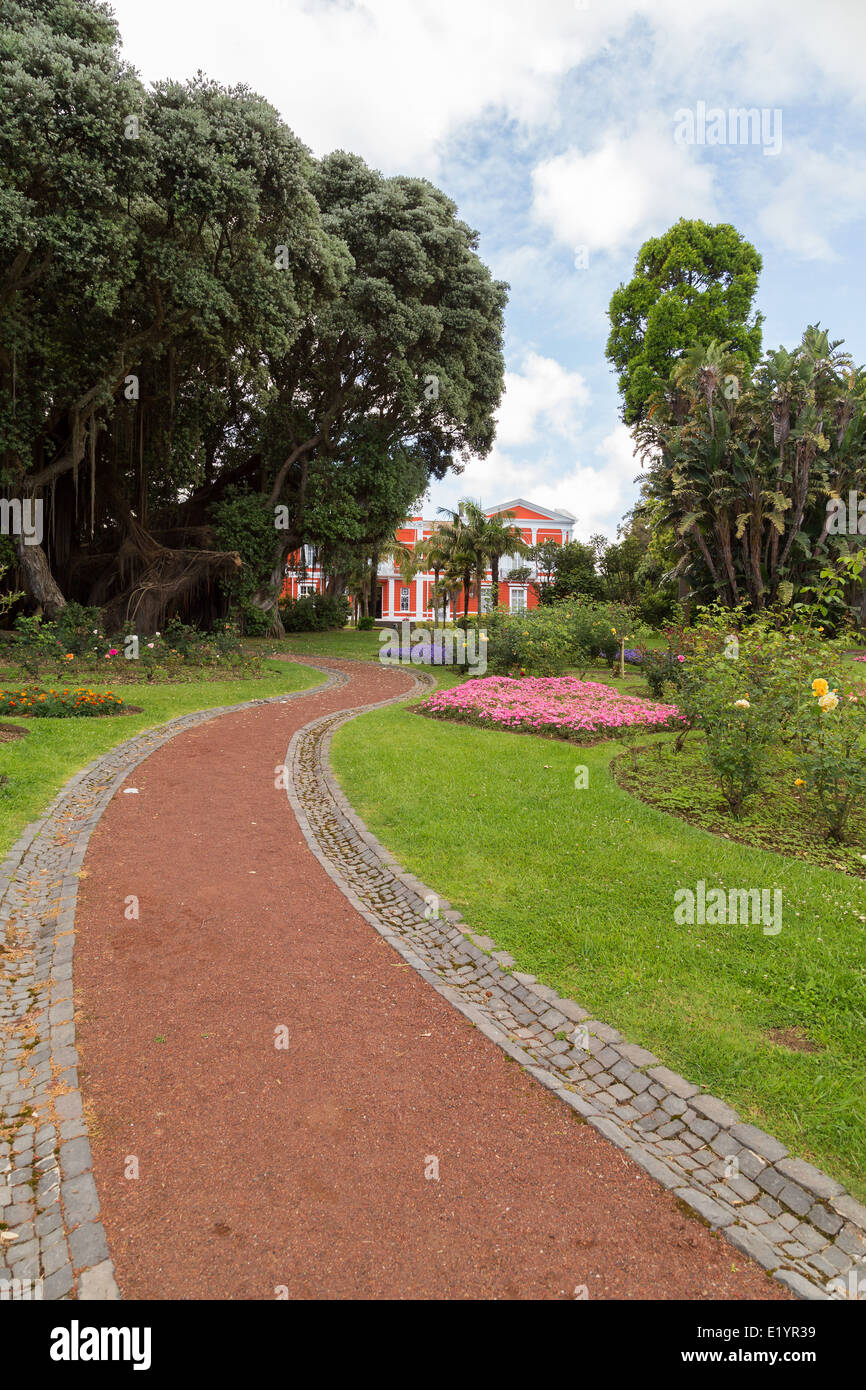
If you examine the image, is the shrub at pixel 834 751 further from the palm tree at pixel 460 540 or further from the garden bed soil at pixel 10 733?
the palm tree at pixel 460 540

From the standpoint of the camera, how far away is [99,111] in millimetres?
13984

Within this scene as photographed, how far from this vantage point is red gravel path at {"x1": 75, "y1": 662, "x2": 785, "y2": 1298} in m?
2.56

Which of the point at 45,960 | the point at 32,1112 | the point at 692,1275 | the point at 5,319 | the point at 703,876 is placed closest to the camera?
the point at 692,1275

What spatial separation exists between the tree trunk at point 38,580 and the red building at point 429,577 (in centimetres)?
3075

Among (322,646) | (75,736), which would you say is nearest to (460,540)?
(322,646)

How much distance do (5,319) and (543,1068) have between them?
18.6 metres

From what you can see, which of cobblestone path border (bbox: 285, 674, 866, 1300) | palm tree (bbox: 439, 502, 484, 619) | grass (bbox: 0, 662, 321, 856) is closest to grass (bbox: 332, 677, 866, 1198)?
cobblestone path border (bbox: 285, 674, 866, 1300)

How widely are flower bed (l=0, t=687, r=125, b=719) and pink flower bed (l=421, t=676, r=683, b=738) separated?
5449 mm

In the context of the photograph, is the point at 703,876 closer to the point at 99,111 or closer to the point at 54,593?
the point at 99,111

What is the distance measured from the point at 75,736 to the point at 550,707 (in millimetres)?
7219

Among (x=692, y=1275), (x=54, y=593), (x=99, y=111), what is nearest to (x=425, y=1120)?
(x=692, y=1275)

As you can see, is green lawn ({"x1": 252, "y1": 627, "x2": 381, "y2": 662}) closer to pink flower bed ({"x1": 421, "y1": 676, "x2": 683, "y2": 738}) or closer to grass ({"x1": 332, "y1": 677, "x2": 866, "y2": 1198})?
pink flower bed ({"x1": 421, "y1": 676, "x2": 683, "y2": 738})
